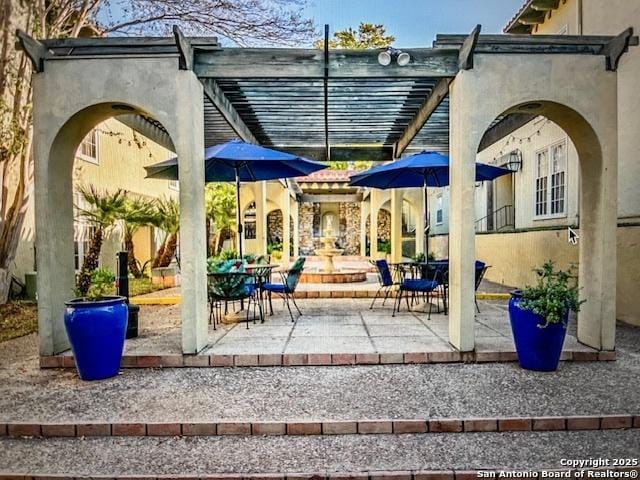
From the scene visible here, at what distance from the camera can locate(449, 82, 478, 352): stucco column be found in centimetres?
502

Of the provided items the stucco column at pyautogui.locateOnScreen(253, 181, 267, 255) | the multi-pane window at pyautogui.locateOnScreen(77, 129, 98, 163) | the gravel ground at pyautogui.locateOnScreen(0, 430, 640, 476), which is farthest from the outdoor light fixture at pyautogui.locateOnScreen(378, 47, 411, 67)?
the multi-pane window at pyautogui.locateOnScreen(77, 129, 98, 163)

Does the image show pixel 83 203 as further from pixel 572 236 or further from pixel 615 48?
pixel 615 48

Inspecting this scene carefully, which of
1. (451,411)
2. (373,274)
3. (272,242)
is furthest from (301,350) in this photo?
(272,242)

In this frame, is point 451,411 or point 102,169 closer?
point 451,411

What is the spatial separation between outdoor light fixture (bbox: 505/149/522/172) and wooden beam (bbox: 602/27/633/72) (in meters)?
7.26

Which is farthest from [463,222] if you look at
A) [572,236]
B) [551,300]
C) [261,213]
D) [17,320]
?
[261,213]

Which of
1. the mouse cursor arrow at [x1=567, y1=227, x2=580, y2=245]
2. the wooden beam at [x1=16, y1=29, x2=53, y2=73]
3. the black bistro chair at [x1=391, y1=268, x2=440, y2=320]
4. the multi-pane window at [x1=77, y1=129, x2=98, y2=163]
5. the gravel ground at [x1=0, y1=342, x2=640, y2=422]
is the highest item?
the multi-pane window at [x1=77, y1=129, x2=98, y2=163]

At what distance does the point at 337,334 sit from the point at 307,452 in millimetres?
2767

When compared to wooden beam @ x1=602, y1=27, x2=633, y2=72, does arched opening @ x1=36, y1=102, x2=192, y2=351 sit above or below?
below

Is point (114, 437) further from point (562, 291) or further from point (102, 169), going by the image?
point (102, 169)

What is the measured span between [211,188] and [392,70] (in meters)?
13.4

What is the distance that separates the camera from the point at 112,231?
13.5 meters

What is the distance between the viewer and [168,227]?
1210cm

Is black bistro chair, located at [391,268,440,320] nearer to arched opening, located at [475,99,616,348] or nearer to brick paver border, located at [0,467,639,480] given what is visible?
arched opening, located at [475,99,616,348]
